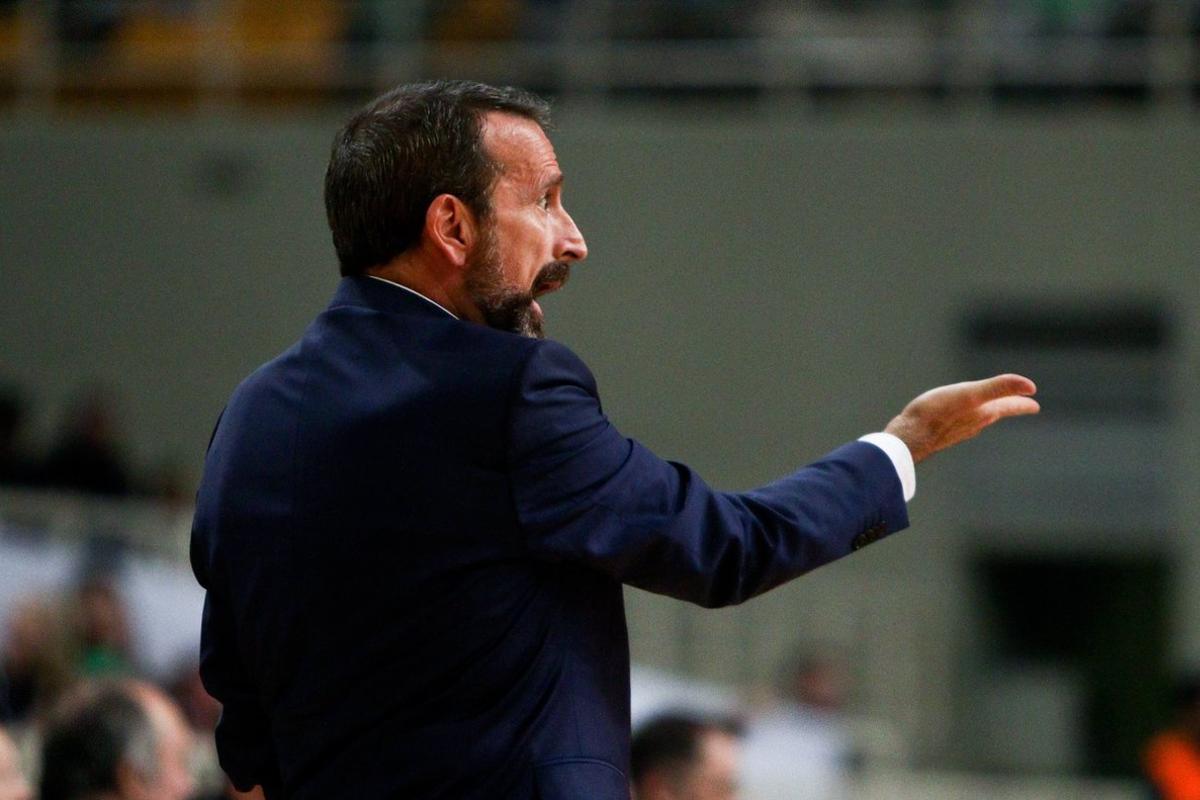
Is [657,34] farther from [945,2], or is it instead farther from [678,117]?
[945,2]

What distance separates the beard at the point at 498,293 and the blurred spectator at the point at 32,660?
15.2 feet

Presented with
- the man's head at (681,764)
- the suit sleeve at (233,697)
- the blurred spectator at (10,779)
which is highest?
the suit sleeve at (233,697)

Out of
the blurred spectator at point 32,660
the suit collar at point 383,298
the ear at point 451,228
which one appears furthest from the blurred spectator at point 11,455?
the ear at point 451,228

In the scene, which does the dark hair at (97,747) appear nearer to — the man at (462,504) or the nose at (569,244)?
the man at (462,504)

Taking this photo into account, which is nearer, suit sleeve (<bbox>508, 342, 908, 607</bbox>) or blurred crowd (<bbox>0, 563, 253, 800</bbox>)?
suit sleeve (<bbox>508, 342, 908, 607</bbox>)

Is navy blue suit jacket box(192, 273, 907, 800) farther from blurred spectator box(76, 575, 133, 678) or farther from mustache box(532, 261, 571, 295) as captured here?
blurred spectator box(76, 575, 133, 678)

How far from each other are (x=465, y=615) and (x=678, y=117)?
8498 mm

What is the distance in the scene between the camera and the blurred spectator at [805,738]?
22.1 ft

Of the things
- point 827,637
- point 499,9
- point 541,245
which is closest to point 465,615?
point 541,245

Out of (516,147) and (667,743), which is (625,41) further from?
(516,147)

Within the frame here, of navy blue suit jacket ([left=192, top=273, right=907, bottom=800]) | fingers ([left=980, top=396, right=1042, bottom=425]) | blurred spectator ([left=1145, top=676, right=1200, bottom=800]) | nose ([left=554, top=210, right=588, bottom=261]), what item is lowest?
blurred spectator ([left=1145, top=676, right=1200, bottom=800])

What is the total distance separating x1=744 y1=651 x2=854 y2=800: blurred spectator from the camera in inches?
266

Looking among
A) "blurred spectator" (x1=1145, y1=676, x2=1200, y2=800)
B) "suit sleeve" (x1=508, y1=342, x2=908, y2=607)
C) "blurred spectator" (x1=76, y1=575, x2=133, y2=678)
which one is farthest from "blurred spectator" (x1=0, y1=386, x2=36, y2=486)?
"suit sleeve" (x1=508, y1=342, x2=908, y2=607)

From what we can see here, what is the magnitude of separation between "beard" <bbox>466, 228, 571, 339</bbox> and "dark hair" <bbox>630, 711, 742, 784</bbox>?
181 centimetres
